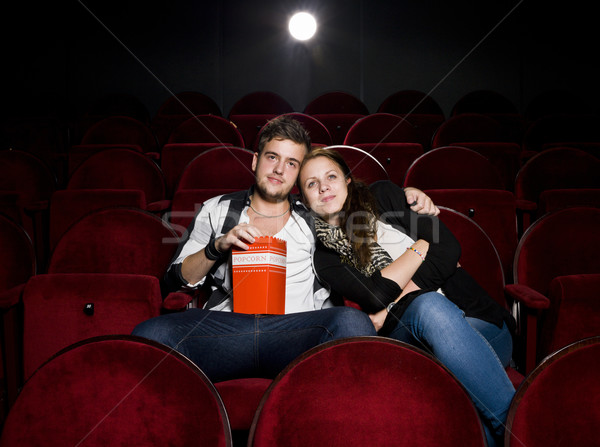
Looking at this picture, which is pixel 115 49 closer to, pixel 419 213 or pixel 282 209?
pixel 282 209

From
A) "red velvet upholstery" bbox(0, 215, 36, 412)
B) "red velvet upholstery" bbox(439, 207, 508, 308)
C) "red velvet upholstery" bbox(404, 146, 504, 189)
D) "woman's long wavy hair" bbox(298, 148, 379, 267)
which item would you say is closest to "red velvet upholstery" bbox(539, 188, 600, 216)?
"red velvet upholstery" bbox(404, 146, 504, 189)

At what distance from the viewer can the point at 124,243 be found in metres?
0.67

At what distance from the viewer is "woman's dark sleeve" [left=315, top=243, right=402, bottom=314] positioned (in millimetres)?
539

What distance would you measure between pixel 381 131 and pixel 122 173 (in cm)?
68

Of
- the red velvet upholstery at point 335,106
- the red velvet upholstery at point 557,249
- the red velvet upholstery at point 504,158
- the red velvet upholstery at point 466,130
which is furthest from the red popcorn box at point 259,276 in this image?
the red velvet upholstery at point 335,106

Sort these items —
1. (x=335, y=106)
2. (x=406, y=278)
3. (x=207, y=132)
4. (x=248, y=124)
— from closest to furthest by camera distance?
(x=406, y=278) < (x=207, y=132) < (x=248, y=124) < (x=335, y=106)

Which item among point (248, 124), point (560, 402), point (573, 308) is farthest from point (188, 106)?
point (560, 402)

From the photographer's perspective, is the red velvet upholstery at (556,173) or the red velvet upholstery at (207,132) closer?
the red velvet upholstery at (556,173)

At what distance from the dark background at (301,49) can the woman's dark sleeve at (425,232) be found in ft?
5.13

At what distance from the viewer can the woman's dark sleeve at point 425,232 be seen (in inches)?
22.1

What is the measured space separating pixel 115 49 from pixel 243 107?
2.50 feet

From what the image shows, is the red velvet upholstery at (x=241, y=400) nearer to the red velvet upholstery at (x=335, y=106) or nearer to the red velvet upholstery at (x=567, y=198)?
the red velvet upholstery at (x=567, y=198)

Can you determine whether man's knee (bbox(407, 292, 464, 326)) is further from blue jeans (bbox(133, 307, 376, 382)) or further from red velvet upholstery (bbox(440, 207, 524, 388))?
red velvet upholstery (bbox(440, 207, 524, 388))

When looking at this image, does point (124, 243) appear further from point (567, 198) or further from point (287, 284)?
point (567, 198)
